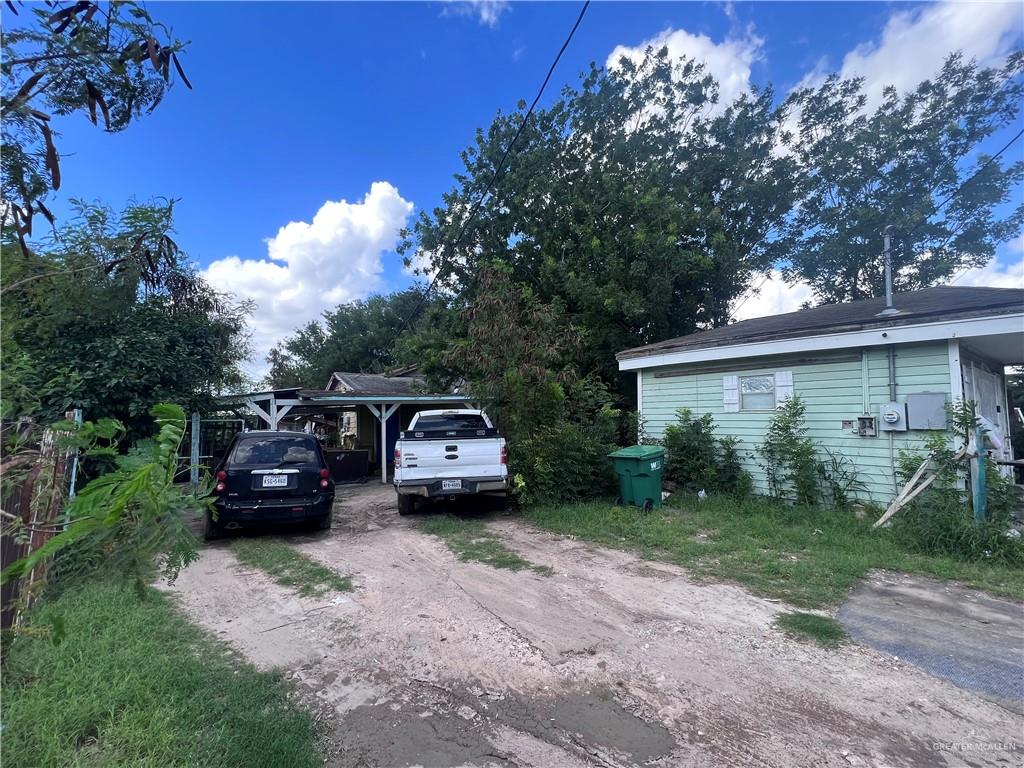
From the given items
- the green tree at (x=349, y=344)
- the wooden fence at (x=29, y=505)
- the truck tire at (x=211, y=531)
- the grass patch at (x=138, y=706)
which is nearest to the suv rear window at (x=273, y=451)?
the truck tire at (x=211, y=531)

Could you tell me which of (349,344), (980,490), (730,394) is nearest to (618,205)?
(730,394)

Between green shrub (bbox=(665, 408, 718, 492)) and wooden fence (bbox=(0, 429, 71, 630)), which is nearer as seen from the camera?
wooden fence (bbox=(0, 429, 71, 630))

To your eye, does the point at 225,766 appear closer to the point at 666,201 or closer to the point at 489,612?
the point at 489,612

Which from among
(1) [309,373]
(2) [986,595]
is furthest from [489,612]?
(1) [309,373]

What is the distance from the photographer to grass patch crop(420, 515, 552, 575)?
18.9 feet

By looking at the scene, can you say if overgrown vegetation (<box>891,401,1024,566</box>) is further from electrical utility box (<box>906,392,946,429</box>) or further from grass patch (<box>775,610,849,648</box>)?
grass patch (<box>775,610,849,648</box>)

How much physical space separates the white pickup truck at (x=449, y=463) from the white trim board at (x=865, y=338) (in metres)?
4.42

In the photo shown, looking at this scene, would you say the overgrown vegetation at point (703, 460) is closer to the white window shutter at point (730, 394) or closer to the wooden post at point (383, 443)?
the white window shutter at point (730, 394)

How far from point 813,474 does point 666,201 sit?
32.8 ft

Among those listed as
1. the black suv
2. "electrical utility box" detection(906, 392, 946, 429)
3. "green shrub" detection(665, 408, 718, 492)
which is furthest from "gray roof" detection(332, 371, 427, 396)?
"electrical utility box" detection(906, 392, 946, 429)

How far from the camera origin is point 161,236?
9.23 feet

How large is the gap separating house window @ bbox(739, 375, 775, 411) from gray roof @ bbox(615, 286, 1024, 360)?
0.77 meters

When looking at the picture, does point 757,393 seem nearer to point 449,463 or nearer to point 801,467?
point 801,467

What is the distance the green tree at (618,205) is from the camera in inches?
627
